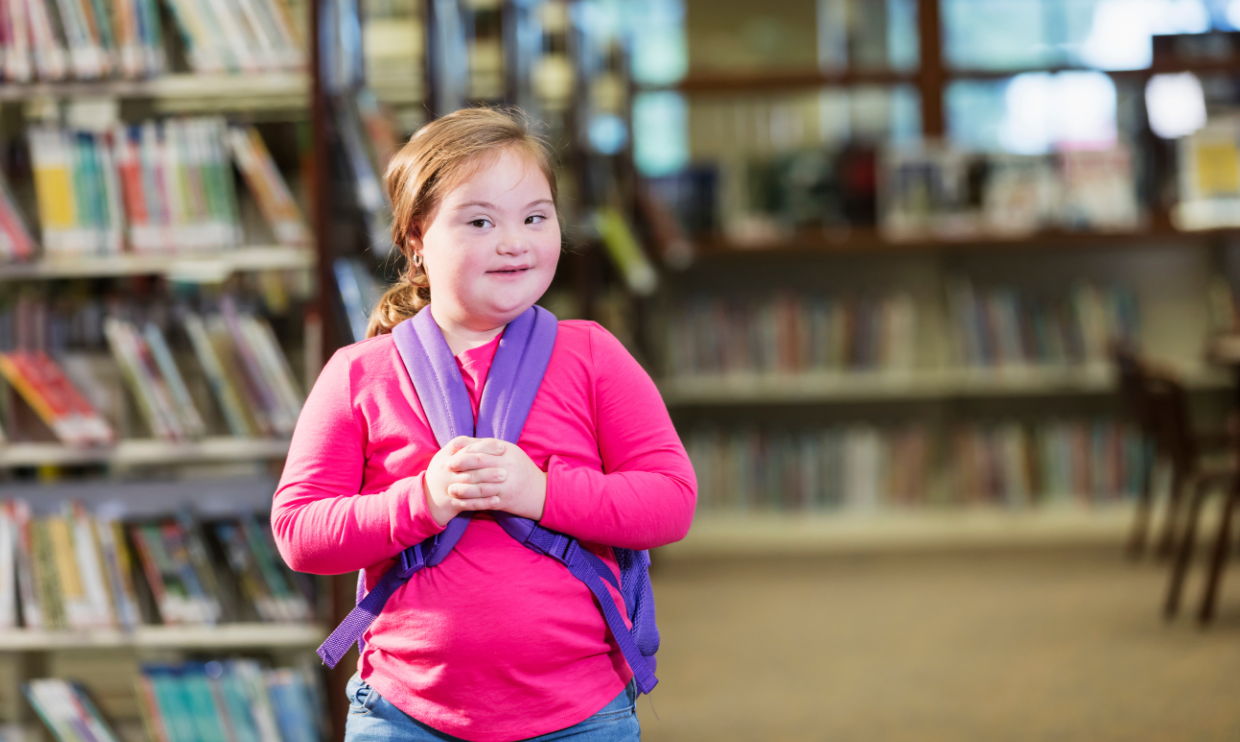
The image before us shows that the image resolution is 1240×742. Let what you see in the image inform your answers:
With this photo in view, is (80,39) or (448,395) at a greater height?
(80,39)

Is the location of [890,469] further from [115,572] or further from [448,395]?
[448,395]

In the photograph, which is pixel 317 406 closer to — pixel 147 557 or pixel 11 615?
pixel 147 557

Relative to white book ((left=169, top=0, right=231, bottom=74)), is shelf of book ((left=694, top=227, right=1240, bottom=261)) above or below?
below

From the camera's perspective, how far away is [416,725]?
1008 mm

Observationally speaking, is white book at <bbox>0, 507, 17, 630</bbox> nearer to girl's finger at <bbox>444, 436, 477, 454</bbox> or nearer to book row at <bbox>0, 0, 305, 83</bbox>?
book row at <bbox>0, 0, 305, 83</bbox>

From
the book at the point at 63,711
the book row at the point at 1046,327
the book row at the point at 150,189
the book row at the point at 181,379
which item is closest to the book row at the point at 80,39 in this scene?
the book row at the point at 150,189

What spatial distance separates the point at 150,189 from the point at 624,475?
1637 millimetres

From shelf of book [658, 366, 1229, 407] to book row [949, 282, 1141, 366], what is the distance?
0.05 metres

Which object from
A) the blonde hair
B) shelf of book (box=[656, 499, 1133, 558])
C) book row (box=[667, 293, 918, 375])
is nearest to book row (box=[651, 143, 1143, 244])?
book row (box=[667, 293, 918, 375])

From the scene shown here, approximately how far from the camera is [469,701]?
3.23 feet

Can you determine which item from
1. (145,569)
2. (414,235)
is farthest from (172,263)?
(414,235)

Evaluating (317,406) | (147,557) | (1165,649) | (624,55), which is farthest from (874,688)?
(624,55)

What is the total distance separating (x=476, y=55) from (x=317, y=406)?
262cm

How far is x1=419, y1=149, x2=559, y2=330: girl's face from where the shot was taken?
0.98m
